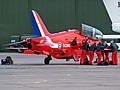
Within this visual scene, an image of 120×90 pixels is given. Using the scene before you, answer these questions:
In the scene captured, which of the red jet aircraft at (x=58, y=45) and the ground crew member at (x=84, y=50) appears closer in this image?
the ground crew member at (x=84, y=50)

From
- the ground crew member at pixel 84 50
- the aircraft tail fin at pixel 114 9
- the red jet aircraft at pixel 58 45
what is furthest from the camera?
the aircraft tail fin at pixel 114 9

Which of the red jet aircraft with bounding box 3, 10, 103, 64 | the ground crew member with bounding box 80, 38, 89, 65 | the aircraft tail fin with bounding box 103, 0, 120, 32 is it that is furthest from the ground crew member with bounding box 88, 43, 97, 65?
the aircraft tail fin with bounding box 103, 0, 120, 32

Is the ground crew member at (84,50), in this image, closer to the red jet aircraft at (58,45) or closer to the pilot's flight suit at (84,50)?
the pilot's flight suit at (84,50)

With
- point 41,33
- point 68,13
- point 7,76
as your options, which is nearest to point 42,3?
point 68,13

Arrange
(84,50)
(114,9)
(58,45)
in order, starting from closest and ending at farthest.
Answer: (84,50) < (58,45) < (114,9)

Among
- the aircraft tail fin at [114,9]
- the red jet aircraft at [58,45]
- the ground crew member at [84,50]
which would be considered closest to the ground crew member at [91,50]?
the ground crew member at [84,50]

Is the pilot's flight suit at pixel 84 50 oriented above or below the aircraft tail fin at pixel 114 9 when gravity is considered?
below

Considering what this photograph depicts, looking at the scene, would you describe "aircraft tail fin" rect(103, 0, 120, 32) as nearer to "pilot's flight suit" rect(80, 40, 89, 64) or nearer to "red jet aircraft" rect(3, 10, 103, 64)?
"red jet aircraft" rect(3, 10, 103, 64)

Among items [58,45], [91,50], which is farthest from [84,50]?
[58,45]

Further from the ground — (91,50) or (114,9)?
(114,9)

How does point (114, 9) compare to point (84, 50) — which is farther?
point (114, 9)

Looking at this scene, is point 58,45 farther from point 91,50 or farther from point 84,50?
Answer: point 91,50

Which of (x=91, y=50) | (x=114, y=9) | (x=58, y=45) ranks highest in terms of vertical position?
(x=114, y=9)

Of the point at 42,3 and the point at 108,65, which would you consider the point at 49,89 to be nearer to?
the point at 108,65
